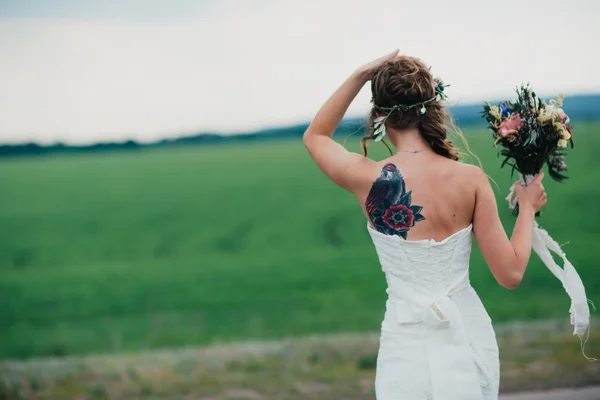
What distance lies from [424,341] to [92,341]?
35.3 ft

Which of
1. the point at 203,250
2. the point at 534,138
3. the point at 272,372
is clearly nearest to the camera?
the point at 534,138

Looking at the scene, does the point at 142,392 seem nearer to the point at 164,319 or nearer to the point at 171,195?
the point at 164,319

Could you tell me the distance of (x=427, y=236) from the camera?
239 centimetres

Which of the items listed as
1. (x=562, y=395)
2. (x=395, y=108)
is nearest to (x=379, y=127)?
(x=395, y=108)

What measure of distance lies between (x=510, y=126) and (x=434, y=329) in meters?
0.73

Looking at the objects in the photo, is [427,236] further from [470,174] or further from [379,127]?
[379,127]

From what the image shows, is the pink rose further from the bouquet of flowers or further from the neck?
the neck

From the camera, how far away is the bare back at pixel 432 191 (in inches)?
90.3

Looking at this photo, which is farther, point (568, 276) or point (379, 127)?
point (568, 276)

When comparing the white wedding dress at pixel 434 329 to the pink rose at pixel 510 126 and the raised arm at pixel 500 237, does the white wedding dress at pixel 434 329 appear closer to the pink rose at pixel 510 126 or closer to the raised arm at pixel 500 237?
the raised arm at pixel 500 237

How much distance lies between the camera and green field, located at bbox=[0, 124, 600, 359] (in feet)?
44.2

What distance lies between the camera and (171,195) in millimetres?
24609

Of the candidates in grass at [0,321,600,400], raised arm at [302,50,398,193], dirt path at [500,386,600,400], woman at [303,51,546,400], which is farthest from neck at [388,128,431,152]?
grass at [0,321,600,400]

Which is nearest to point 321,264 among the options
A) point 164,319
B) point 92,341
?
point 164,319
